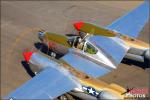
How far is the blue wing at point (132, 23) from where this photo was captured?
26.7 metres

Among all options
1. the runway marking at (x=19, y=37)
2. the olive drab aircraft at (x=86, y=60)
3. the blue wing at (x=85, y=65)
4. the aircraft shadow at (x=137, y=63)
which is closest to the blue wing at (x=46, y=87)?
the olive drab aircraft at (x=86, y=60)

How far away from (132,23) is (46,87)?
9.73 meters

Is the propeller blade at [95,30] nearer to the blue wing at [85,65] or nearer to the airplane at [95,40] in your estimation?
the airplane at [95,40]

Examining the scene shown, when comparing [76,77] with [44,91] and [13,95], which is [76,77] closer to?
[44,91]

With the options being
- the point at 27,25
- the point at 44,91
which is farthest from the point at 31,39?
the point at 44,91

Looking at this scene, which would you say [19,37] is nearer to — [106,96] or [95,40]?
[95,40]

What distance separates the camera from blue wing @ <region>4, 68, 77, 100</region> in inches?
808

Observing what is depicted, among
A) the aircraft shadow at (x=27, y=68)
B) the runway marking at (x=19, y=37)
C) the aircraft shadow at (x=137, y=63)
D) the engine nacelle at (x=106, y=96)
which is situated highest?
the runway marking at (x=19, y=37)

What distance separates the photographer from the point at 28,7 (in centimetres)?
3284

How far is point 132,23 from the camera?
27438mm

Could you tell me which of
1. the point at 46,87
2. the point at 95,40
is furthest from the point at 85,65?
the point at 46,87

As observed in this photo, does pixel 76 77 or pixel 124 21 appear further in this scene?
pixel 124 21

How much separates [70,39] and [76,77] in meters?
4.24

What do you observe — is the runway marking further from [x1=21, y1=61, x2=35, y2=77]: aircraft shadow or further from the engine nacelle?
the engine nacelle
